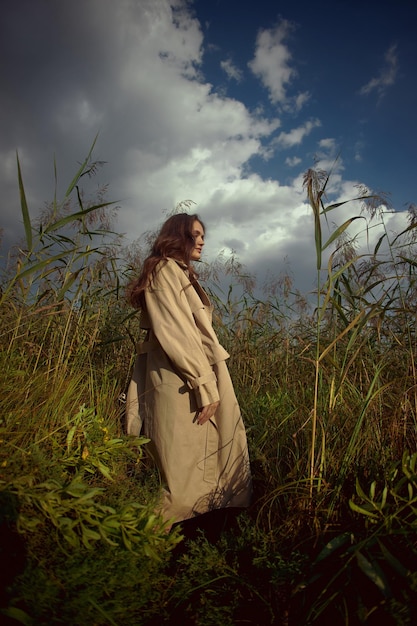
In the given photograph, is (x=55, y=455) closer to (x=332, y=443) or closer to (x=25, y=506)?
(x=25, y=506)

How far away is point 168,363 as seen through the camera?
7.17ft

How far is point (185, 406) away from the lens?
7.01ft

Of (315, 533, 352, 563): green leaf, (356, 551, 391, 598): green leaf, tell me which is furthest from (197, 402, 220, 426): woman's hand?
(356, 551, 391, 598): green leaf

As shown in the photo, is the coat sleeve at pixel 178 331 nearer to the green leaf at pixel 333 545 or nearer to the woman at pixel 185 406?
the woman at pixel 185 406

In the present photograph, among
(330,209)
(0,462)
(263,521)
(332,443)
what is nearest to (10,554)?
(0,462)

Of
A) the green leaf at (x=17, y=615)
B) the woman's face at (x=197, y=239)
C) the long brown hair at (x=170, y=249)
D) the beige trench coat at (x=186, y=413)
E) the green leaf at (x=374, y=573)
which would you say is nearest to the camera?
the green leaf at (x=17, y=615)

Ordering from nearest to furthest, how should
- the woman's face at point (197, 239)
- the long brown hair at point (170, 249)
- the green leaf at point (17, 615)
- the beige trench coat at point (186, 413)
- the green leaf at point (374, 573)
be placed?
the green leaf at point (17, 615) → the green leaf at point (374, 573) → the beige trench coat at point (186, 413) → the long brown hair at point (170, 249) → the woman's face at point (197, 239)

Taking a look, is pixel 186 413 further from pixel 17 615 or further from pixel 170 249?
pixel 17 615

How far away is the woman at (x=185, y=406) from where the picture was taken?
2.06 m

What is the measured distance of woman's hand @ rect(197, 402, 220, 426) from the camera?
2.12 m

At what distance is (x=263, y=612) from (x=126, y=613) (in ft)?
1.43

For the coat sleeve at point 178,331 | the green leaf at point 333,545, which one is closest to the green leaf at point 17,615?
the green leaf at point 333,545

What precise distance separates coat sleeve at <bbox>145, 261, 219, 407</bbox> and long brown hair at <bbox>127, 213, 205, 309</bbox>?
3.0 inches

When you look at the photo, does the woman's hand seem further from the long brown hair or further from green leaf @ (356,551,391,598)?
green leaf @ (356,551,391,598)
